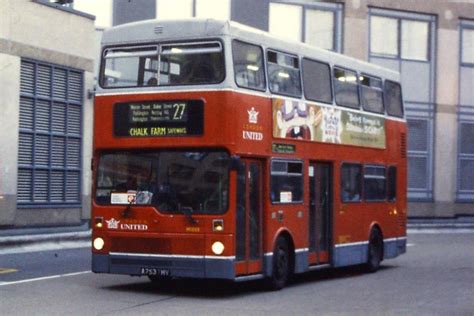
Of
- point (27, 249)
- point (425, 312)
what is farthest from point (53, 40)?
point (425, 312)

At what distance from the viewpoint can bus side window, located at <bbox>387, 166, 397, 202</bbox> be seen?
22641 millimetres

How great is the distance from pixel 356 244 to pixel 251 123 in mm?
5515

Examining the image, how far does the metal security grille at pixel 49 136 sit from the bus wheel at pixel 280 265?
1195 cm

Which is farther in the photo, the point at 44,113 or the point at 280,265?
the point at 44,113

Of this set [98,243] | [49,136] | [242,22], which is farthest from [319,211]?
[242,22]

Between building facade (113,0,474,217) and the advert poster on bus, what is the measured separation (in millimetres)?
19910

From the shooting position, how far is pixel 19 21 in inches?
1091

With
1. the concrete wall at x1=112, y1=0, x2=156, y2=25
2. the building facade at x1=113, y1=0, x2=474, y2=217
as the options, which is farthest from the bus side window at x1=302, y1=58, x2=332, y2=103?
the building facade at x1=113, y1=0, x2=474, y2=217

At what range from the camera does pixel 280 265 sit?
56.9 feet

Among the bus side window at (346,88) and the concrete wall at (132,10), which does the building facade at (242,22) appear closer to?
the concrete wall at (132,10)

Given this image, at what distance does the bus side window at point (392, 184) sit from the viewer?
22.6 meters

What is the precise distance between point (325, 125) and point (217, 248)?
4.33m

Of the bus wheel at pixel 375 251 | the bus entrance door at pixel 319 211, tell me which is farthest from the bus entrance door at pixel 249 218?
the bus wheel at pixel 375 251

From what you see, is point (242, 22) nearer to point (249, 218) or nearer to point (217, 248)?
point (249, 218)
